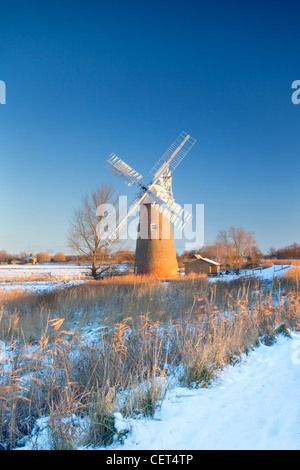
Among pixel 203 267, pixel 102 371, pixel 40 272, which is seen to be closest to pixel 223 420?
pixel 102 371

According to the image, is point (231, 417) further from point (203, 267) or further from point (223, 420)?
point (203, 267)

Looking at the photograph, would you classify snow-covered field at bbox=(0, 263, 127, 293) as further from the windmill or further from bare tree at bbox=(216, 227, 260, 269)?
bare tree at bbox=(216, 227, 260, 269)

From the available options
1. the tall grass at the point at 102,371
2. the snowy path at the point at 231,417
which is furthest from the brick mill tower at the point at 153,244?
the snowy path at the point at 231,417

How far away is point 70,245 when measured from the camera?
75.9ft

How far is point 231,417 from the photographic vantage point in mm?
2576

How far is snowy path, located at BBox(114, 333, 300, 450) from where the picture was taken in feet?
7.27

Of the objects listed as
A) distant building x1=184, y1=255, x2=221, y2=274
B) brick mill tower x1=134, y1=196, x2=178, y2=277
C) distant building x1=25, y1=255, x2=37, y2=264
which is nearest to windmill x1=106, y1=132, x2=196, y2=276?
brick mill tower x1=134, y1=196, x2=178, y2=277

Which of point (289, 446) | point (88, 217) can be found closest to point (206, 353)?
point (289, 446)

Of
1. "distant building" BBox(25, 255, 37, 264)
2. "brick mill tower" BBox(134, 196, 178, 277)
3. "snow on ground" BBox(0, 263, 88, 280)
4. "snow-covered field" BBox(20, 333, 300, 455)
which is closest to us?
"snow-covered field" BBox(20, 333, 300, 455)

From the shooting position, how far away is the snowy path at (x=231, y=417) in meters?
2.22

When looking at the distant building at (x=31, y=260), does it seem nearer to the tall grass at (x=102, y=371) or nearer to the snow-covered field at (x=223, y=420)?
the tall grass at (x=102, y=371)

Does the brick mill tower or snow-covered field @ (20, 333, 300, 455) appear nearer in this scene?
snow-covered field @ (20, 333, 300, 455)

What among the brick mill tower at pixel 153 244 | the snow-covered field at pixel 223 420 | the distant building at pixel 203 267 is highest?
the brick mill tower at pixel 153 244
